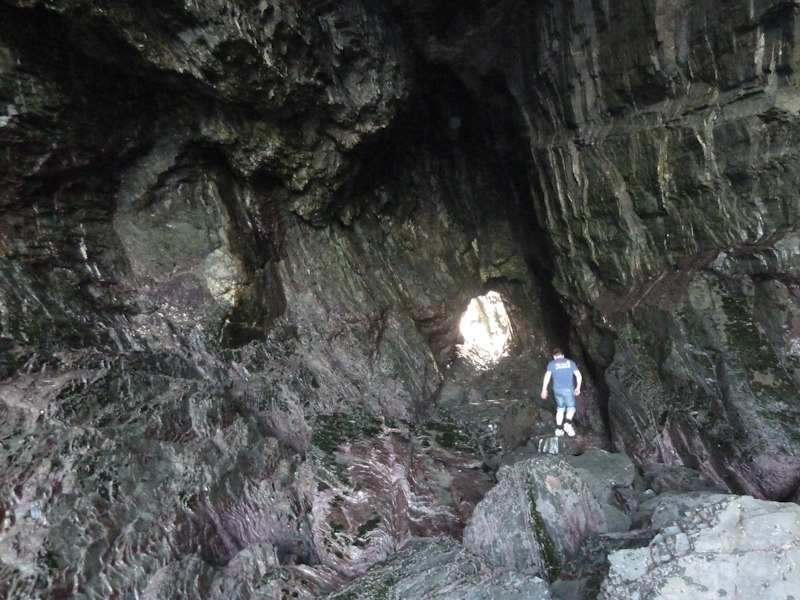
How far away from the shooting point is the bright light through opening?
41.5ft

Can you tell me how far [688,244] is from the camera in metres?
7.88

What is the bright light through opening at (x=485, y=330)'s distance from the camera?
1266cm

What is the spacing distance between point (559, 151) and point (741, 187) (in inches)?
138

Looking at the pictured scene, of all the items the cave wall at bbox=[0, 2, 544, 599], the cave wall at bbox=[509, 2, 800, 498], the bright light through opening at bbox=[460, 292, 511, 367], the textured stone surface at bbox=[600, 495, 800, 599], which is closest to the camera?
the textured stone surface at bbox=[600, 495, 800, 599]

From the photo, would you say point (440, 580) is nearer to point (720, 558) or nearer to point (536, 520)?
point (536, 520)

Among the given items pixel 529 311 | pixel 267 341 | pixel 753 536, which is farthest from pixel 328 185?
pixel 753 536

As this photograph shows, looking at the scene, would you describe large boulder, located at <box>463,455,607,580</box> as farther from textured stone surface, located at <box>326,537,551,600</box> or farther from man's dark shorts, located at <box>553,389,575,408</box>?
man's dark shorts, located at <box>553,389,575,408</box>

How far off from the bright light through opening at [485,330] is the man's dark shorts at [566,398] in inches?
133

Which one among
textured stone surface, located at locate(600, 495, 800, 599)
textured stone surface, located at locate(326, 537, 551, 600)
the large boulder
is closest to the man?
the large boulder

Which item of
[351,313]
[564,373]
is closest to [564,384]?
[564,373]

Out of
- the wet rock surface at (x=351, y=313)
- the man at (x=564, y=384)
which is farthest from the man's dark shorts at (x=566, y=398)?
the wet rock surface at (x=351, y=313)

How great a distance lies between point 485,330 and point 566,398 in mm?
4515

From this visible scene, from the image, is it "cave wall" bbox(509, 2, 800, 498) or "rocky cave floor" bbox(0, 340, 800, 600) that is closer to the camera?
"rocky cave floor" bbox(0, 340, 800, 600)

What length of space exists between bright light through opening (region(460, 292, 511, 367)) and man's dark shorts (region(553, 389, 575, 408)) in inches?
133
